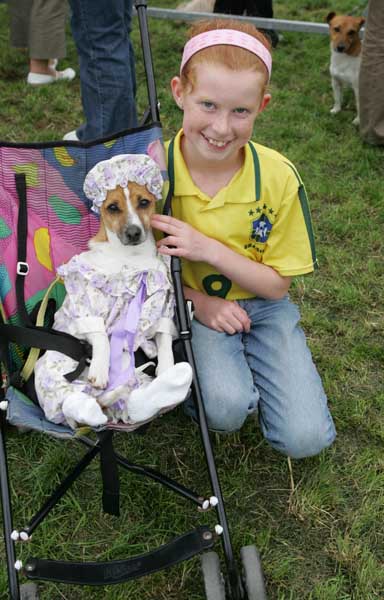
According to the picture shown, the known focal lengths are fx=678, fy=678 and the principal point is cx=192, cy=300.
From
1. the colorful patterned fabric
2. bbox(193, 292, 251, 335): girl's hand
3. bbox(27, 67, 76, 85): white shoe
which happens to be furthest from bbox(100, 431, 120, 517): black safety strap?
bbox(27, 67, 76, 85): white shoe

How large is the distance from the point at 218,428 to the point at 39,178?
0.98 metres

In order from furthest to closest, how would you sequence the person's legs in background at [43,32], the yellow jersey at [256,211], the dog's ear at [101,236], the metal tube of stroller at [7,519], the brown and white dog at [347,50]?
the person's legs in background at [43,32] → the brown and white dog at [347,50] → the yellow jersey at [256,211] → the dog's ear at [101,236] → the metal tube of stroller at [7,519]

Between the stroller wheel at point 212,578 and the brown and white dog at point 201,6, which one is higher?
the brown and white dog at point 201,6

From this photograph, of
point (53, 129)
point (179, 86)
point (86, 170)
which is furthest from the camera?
point (53, 129)

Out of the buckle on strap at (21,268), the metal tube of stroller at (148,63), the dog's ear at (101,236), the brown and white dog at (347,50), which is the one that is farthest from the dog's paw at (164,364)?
the brown and white dog at (347,50)

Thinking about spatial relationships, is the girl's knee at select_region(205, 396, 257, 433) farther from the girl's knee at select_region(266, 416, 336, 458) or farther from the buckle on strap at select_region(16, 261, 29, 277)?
the buckle on strap at select_region(16, 261, 29, 277)

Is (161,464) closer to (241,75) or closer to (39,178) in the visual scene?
(39,178)

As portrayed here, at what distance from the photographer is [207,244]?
6.68 feet

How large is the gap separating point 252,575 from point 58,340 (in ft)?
2.69

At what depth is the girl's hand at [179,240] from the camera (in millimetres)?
1975

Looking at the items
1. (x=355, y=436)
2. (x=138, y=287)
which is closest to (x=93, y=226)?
(x=138, y=287)

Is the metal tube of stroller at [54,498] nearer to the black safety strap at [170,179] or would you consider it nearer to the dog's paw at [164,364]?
the dog's paw at [164,364]

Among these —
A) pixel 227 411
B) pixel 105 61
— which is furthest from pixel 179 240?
pixel 105 61

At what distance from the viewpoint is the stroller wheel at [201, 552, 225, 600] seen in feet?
5.75
